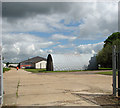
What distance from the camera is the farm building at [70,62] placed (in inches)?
1796

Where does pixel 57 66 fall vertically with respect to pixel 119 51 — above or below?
below

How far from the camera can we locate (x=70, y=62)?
48.4 m

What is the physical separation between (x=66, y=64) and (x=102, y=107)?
135ft

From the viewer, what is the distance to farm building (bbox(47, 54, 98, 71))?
45.6 metres

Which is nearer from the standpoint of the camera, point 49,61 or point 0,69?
point 0,69

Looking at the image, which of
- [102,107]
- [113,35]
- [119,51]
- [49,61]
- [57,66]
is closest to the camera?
[102,107]

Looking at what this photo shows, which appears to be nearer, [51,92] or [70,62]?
[51,92]

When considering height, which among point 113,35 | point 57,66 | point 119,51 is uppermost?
point 113,35

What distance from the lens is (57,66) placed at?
4512 cm

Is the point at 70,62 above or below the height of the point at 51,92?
above

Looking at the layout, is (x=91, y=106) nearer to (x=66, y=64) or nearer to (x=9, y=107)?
(x=9, y=107)

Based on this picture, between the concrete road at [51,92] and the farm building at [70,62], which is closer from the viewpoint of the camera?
the concrete road at [51,92]

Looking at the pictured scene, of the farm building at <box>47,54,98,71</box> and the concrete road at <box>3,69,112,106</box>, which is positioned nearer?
the concrete road at <box>3,69,112,106</box>

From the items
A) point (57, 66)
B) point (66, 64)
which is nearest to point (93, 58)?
point (66, 64)
